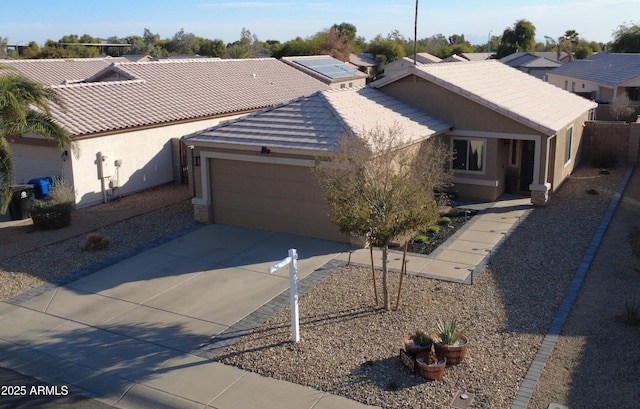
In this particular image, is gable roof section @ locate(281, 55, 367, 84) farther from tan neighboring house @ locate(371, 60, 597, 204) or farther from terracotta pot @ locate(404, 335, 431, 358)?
terracotta pot @ locate(404, 335, 431, 358)

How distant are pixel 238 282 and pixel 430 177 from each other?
485 cm

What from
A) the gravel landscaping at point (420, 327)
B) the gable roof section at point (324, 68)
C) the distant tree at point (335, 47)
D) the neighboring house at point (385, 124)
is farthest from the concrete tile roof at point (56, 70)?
the distant tree at point (335, 47)

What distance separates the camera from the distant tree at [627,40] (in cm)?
7588

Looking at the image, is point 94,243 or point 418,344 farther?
point 94,243

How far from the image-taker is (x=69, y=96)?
23047 mm

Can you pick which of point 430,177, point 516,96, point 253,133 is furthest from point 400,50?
point 430,177

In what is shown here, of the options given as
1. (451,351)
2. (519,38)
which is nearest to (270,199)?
(451,351)

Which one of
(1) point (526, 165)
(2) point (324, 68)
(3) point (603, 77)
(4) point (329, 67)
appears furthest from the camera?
(3) point (603, 77)

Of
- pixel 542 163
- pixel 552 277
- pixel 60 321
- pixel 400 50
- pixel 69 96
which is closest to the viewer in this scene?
pixel 60 321

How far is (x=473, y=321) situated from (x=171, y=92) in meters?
18.9

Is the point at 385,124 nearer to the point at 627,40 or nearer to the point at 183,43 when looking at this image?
the point at 627,40

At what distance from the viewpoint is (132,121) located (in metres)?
22.7

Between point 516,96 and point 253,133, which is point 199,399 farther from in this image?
point 516,96

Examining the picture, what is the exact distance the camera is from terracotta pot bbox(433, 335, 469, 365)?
10.0 metres
